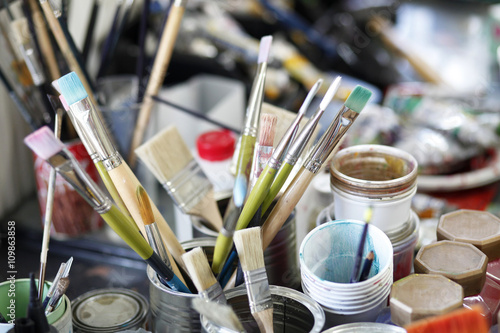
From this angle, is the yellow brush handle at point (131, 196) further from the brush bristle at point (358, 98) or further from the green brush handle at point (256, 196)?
the brush bristle at point (358, 98)

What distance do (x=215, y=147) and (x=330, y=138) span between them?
0.81 feet

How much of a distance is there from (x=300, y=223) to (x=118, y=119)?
0.79ft

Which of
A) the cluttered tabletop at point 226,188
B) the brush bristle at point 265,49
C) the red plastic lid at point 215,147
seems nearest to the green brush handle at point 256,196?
the cluttered tabletop at point 226,188

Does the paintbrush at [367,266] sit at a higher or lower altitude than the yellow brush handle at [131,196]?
lower

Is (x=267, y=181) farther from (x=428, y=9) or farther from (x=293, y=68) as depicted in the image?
(x=428, y=9)

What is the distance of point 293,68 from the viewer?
3.59ft

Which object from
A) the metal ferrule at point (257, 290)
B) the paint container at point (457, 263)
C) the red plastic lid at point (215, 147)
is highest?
the metal ferrule at point (257, 290)

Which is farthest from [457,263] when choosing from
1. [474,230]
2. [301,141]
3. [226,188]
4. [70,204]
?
[70,204]

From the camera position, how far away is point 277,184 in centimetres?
43

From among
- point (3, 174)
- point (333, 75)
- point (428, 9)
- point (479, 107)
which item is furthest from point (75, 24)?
point (428, 9)

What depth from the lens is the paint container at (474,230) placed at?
46cm

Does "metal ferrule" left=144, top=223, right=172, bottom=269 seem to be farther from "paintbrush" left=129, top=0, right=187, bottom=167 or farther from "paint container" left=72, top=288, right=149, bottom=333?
"paintbrush" left=129, top=0, right=187, bottom=167

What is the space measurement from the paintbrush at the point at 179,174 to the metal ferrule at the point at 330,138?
0.11m

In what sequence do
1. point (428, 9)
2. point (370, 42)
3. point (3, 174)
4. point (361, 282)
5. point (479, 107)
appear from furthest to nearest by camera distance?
point (428, 9) → point (370, 42) → point (479, 107) → point (3, 174) → point (361, 282)
